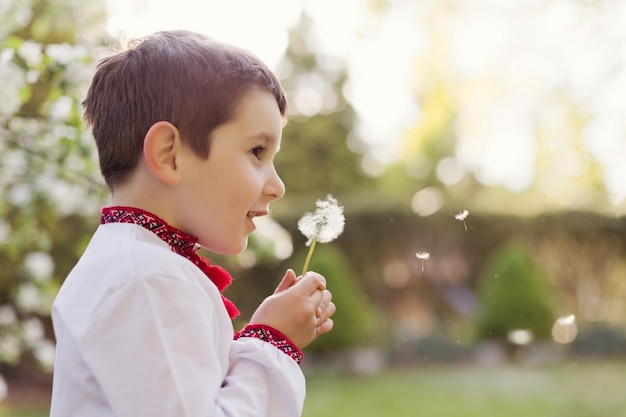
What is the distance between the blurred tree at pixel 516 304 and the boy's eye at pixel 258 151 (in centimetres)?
475

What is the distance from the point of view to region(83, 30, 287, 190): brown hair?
2.84 feet

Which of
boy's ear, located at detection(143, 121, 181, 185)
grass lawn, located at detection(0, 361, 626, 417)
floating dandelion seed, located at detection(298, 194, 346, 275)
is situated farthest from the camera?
grass lawn, located at detection(0, 361, 626, 417)

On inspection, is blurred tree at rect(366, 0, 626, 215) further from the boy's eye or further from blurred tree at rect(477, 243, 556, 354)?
the boy's eye

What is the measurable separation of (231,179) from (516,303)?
493 centimetres

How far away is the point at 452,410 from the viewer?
4.45 metres

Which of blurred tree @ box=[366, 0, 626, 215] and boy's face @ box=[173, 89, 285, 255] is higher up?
boy's face @ box=[173, 89, 285, 255]

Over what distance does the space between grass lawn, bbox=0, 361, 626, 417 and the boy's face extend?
11.7ft

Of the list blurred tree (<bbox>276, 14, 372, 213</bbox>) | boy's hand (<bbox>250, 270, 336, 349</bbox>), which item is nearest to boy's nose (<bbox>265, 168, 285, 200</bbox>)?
boy's hand (<bbox>250, 270, 336, 349</bbox>)

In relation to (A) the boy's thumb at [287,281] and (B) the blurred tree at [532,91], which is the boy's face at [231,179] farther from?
(B) the blurred tree at [532,91]

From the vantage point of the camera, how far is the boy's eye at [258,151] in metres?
0.90

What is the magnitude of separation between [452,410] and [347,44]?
4.45 metres

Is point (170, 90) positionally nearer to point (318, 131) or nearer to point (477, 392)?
point (477, 392)

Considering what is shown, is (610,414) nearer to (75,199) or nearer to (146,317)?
(75,199)

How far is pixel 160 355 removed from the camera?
29.7 inches
